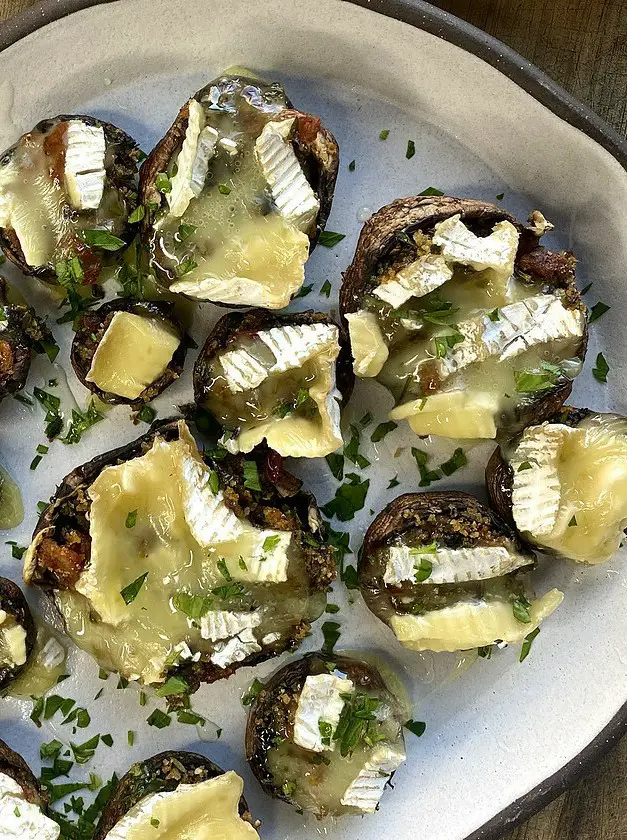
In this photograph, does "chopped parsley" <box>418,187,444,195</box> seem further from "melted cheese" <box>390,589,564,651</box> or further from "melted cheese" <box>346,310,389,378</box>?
"melted cheese" <box>390,589,564,651</box>

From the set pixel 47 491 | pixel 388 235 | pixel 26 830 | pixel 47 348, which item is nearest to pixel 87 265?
pixel 47 348

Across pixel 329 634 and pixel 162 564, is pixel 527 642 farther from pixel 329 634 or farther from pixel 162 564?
pixel 162 564

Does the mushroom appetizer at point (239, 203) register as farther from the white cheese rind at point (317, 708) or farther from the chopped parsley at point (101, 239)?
the white cheese rind at point (317, 708)

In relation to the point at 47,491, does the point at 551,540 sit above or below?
above

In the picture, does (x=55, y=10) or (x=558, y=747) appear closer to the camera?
(x=55, y=10)

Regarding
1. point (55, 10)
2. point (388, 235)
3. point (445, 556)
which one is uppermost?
point (55, 10)

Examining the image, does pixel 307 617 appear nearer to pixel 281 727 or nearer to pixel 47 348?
pixel 281 727

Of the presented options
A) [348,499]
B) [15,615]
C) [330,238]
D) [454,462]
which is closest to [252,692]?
[348,499]
